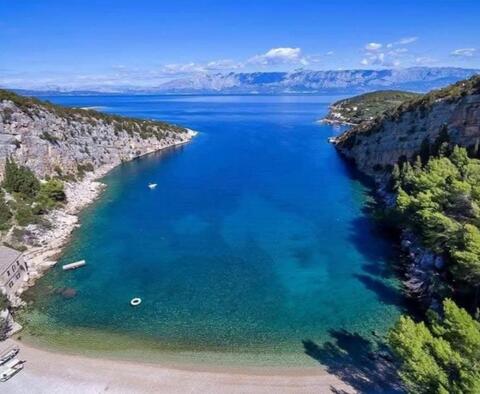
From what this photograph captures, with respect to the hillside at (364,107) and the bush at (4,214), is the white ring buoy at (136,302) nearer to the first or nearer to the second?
the bush at (4,214)

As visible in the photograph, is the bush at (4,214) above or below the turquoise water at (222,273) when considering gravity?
above

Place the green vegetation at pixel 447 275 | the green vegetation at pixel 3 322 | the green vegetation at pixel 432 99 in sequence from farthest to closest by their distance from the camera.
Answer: the green vegetation at pixel 432 99
the green vegetation at pixel 3 322
the green vegetation at pixel 447 275

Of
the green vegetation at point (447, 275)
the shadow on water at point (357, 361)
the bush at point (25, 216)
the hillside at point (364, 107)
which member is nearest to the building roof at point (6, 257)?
the bush at point (25, 216)

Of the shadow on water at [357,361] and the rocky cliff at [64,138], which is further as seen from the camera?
the rocky cliff at [64,138]

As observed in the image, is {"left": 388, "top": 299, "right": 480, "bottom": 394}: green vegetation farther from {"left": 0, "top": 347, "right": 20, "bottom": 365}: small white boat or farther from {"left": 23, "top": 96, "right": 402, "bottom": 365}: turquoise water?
{"left": 0, "top": 347, "right": 20, "bottom": 365}: small white boat

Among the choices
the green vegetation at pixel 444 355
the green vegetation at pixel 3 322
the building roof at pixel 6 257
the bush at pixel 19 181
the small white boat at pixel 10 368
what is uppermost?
the bush at pixel 19 181

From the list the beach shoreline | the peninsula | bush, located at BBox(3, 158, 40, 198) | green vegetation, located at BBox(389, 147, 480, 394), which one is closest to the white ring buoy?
the beach shoreline

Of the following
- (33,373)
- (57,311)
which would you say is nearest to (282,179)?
(57,311)

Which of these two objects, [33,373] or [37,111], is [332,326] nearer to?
[33,373]
